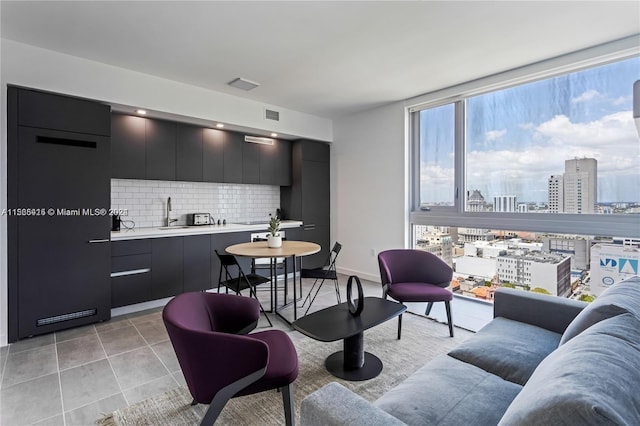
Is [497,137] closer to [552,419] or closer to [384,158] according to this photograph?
[384,158]

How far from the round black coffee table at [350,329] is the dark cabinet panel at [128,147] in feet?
9.89

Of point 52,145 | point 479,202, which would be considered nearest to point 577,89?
point 479,202

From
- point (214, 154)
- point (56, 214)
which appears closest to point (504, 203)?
point (214, 154)

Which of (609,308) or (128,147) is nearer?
(609,308)

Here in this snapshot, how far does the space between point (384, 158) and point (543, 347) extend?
11.7 feet

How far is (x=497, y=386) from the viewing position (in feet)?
4.80

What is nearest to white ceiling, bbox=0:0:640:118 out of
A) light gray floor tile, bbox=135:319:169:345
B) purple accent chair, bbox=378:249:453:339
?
purple accent chair, bbox=378:249:453:339

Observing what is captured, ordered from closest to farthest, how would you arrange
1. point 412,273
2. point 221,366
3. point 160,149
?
point 221,366 → point 412,273 → point 160,149

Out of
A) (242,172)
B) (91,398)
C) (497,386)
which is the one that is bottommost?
(91,398)

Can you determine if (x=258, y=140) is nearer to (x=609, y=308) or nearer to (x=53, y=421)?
(x=53, y=421)

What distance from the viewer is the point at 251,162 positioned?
16.5ft

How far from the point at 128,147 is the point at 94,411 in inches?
115

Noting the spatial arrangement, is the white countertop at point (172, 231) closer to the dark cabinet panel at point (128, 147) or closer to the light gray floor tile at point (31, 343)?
the dark cabinet panel at point (128, 147)

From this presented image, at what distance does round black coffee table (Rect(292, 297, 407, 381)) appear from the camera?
6.95 ft
